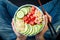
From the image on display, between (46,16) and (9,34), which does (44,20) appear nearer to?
(46,16)

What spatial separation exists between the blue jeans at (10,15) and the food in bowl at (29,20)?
47mm

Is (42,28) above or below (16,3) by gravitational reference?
below

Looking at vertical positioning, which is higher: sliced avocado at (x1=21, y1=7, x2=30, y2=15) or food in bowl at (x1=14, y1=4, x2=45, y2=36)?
sliced avocado at (x1=21, y1=7, x2=30, y2=15)

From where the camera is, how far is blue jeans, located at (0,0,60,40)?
645 millimetres

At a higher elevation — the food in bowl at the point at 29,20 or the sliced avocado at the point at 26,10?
the sliced avocado at the point at 26,10

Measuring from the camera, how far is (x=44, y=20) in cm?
60

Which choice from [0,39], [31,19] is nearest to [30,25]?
[31,19]

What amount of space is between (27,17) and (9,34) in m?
0.10

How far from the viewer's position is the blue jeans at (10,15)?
2.12 feet

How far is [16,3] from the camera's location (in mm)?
653

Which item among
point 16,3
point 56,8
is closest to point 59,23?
point 56,8

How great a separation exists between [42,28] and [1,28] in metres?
0.15

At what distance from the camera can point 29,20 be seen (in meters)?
0.60

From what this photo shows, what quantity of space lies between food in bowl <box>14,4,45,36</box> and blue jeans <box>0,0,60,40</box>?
0.05m
